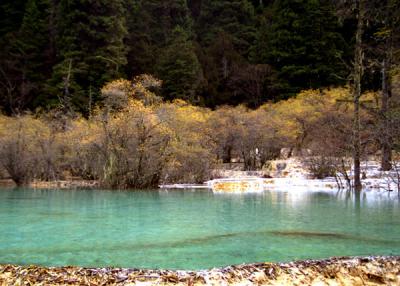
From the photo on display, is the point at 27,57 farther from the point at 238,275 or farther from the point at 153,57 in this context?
the point at 238,275

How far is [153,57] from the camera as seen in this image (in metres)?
52.2

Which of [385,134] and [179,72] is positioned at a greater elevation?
[179,72]

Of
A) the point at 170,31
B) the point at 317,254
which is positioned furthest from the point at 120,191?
the point at 170,31

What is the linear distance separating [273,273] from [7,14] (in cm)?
5583

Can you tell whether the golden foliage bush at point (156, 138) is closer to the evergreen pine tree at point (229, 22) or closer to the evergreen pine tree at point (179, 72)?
the evergreen pine tree at point (179, 72)

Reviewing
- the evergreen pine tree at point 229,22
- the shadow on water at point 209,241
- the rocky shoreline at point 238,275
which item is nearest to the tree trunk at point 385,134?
the shadow on water at point 209,241

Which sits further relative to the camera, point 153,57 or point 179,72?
point 153,57

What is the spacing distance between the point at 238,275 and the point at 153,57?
47.0 metres

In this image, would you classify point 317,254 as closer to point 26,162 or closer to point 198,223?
point 198,223

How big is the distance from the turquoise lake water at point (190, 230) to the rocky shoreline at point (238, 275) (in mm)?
920

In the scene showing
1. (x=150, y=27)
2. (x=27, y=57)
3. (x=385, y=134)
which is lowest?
(x=385, y=134)

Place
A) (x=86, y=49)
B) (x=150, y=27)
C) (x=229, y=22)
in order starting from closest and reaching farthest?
(x=86, y=49)
(x=150, y=27)
(x=229, y=22)

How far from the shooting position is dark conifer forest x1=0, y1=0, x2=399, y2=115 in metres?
45.7

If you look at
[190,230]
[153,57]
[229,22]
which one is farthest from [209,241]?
[229,22]
